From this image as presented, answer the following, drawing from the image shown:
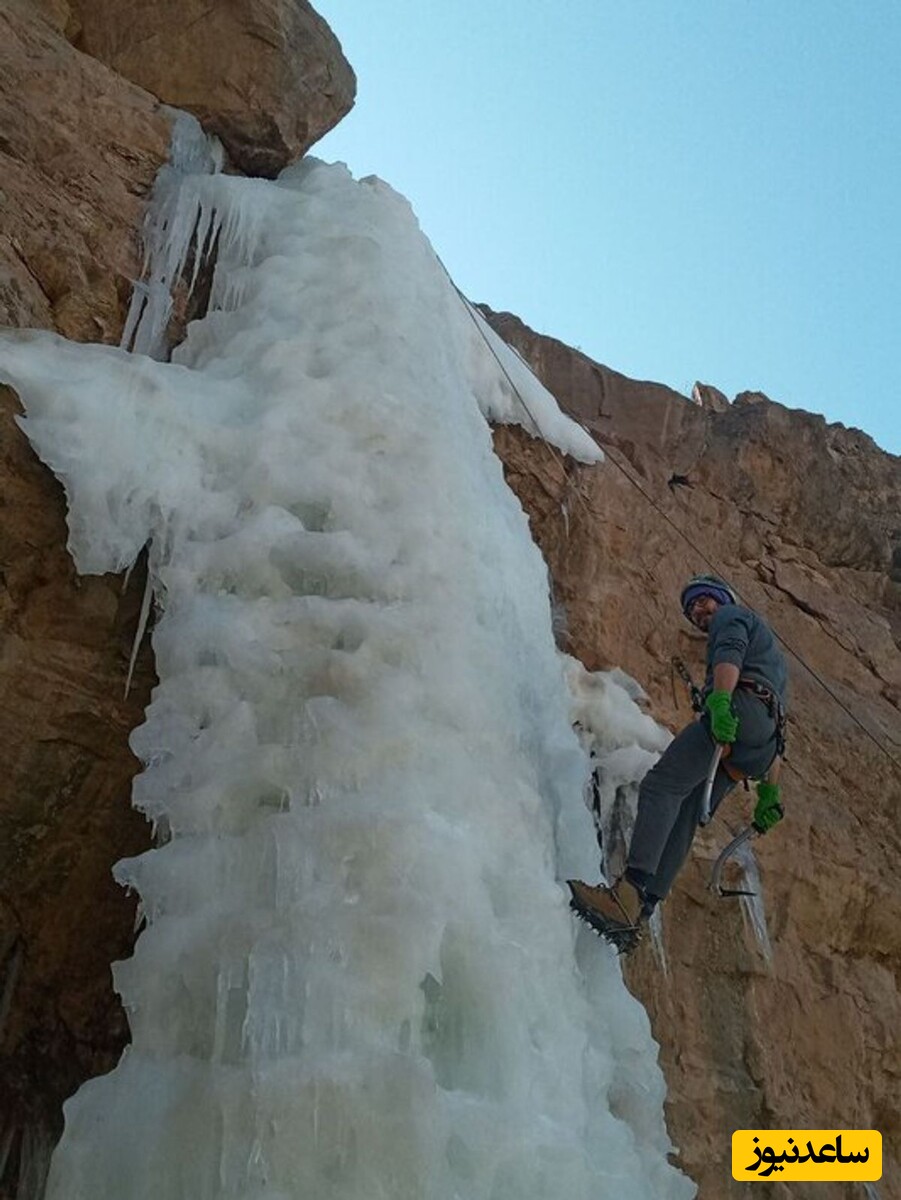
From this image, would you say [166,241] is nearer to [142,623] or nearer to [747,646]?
[142,623]

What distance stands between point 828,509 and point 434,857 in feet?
24.0

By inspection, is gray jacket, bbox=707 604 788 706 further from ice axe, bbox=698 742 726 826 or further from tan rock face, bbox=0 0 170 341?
tan rock face, bbox=0 0 170 341

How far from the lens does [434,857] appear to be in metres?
3.71

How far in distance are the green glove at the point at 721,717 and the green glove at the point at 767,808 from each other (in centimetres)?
68

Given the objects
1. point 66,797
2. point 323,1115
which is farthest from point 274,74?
point 323,1115

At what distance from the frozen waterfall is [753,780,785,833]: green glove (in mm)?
786

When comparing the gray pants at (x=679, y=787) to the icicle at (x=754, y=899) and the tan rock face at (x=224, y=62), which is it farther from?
the tan rock face at (x=224, y=62)

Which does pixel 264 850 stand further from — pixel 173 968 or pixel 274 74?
pixel 274 74

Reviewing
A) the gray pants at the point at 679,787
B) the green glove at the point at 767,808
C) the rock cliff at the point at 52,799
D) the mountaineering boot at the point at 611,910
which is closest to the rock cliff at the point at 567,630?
the rock cliff at the point at 52,799

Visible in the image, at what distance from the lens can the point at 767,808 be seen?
5254mm

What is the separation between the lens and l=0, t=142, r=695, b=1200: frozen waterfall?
10.5ft

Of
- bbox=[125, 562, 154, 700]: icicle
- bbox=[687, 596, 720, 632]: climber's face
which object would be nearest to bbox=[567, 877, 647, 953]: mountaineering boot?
bbox=[687, 596, 720, 632]: climber's face

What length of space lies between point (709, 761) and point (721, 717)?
0.99 feet

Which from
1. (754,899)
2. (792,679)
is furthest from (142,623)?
(792,679)
